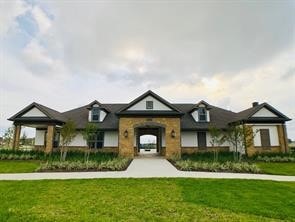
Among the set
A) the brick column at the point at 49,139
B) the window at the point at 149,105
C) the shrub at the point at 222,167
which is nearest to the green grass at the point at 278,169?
the shrub at the point at 222,167

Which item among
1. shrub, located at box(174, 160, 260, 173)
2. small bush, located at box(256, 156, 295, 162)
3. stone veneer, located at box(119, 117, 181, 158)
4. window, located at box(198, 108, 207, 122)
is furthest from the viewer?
window, located at box(198, 108, 207, 122)

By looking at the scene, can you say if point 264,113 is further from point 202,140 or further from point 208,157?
point 208,157

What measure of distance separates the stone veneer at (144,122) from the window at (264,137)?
30.3 feet

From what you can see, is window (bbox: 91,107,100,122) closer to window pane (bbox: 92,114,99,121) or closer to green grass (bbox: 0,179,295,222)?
window pane (bbox: 92,114,99,121)

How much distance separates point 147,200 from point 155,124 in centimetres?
1453

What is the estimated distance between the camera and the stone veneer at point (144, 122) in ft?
66.9

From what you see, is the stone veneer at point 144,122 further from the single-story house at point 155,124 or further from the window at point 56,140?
the window at point 56,140

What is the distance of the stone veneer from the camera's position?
20391mm

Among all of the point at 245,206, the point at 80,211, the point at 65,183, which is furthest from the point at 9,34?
the point at 245,206

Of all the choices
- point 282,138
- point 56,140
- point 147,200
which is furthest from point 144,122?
point 282,138

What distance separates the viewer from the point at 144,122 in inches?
833

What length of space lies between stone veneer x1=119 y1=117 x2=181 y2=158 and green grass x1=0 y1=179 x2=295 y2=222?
10.6 meters

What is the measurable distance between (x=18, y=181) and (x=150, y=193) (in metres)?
6.43

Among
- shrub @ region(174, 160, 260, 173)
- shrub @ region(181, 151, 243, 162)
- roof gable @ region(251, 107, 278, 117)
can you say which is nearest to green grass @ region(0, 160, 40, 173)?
shrub @ region(174, 160, 260, 173)
